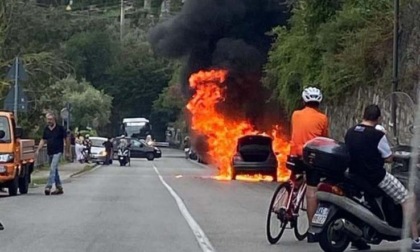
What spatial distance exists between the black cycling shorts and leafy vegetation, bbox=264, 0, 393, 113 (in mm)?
14799

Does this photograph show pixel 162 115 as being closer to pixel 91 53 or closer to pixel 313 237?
pixel 91 53

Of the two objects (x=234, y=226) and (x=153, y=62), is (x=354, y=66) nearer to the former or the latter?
(x=234, y=226)

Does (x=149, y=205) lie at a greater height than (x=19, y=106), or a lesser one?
lesser

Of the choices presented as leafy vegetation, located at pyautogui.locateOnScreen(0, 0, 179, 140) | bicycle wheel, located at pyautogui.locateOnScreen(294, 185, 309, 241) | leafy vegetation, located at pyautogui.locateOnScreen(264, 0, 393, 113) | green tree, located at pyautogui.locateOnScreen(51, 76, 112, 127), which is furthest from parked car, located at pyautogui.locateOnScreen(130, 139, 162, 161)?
bicycle wheel, located at pyautogui.locateOnScreen(294, 185, 309, 241)

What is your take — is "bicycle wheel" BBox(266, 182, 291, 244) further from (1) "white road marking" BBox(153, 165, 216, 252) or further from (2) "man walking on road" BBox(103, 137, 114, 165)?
(2) "man walking on road" BBox(103, 137, 114, 165)

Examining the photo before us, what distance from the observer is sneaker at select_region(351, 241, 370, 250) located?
485 inches

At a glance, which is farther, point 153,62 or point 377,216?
point 153,62

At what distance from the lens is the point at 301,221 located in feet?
46.9

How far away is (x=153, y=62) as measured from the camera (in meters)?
104

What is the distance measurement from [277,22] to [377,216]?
30.7m

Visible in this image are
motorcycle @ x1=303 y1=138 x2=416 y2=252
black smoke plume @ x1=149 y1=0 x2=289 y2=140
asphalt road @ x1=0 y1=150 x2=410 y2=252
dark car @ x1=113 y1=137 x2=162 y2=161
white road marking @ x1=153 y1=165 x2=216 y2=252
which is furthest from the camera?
dark car @ x1=113 y1=137 x2=162 y2=161

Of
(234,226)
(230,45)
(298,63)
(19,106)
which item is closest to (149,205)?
(234,226)

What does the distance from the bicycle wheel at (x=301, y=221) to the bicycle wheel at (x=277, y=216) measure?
0.21 metres

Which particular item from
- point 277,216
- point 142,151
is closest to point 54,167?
point 277,216
